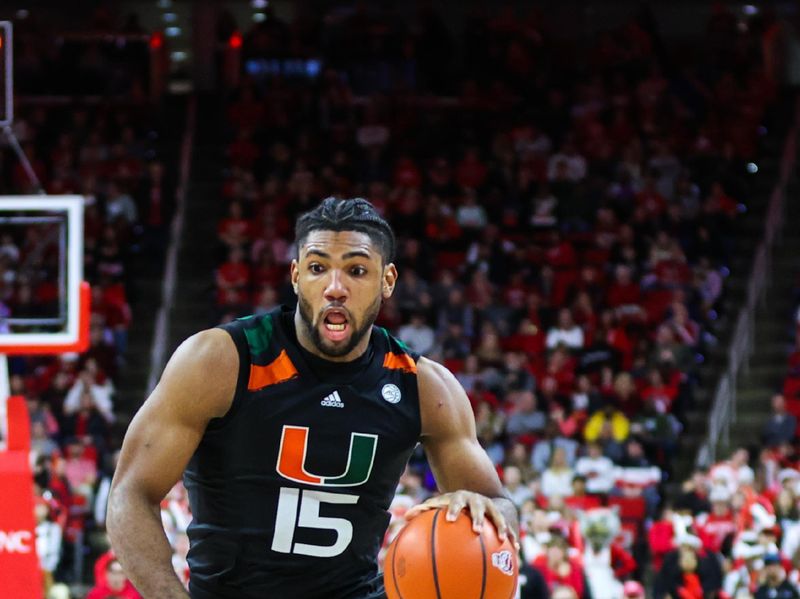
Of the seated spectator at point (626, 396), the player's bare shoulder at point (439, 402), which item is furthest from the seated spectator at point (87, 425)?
the player's bare shoulder at point (439, 402)

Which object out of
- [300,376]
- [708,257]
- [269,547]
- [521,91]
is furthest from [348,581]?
[521,91]

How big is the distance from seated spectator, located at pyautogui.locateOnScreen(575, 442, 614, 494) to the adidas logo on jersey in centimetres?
1048

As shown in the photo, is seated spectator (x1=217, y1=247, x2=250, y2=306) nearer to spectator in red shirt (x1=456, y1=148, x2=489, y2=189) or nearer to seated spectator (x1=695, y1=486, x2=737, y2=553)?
spectator in red shirt (x1=456, y1=148, x2=489, y2=189)

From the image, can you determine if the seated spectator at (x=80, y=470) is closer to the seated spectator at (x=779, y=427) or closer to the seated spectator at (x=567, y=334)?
the seated spectator at (x=567, y=334)

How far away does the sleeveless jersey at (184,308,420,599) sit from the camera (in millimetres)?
4652

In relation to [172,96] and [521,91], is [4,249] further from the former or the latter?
[521,91]

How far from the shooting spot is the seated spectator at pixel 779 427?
16.1m

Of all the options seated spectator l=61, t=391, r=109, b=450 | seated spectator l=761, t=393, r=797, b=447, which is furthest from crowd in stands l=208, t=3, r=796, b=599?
seated spectator l=61, t=391, r=109, b=450

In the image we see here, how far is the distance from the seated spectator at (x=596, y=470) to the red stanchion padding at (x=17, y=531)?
292 inches

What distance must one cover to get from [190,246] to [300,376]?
15480 millimetres

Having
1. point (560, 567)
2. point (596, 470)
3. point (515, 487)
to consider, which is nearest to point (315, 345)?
point (560, 567)

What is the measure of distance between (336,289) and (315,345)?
236 mm

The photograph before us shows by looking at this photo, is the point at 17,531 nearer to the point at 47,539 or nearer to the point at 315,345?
the point at 315,345

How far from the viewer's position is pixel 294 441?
15.3ft
